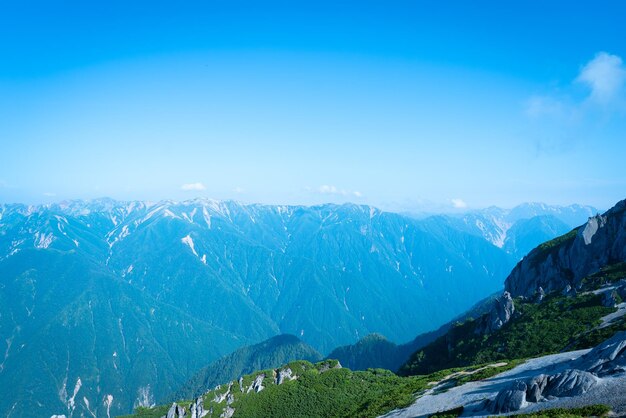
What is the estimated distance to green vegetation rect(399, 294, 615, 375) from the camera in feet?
265

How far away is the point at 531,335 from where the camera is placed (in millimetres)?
88125

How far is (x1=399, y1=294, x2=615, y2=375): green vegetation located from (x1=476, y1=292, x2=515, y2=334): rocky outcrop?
6.13 feet

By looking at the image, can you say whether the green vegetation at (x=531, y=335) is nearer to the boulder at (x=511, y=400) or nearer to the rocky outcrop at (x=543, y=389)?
the rocky outcrop at (x=543, y=389)

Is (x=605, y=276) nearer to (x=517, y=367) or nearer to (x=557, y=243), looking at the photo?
(x=557, y=243)

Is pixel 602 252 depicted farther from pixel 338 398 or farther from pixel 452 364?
pixel 338 398

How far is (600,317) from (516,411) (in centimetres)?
6134

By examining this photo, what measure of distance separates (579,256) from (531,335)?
51440 millimetres

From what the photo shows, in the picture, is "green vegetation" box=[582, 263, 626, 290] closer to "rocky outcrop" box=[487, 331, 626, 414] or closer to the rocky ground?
the rocky ground

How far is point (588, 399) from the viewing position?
106ft

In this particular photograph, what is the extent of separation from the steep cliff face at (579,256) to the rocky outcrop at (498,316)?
Answer: 14.7 meters

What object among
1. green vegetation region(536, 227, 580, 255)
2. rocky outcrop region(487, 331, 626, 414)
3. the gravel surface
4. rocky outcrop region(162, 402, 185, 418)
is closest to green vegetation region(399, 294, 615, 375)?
the gravel surface

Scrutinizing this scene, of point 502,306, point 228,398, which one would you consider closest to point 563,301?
point 502,306

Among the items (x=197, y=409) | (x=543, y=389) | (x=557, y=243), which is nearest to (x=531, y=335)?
(x=543, y=389)

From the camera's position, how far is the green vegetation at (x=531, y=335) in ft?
265
